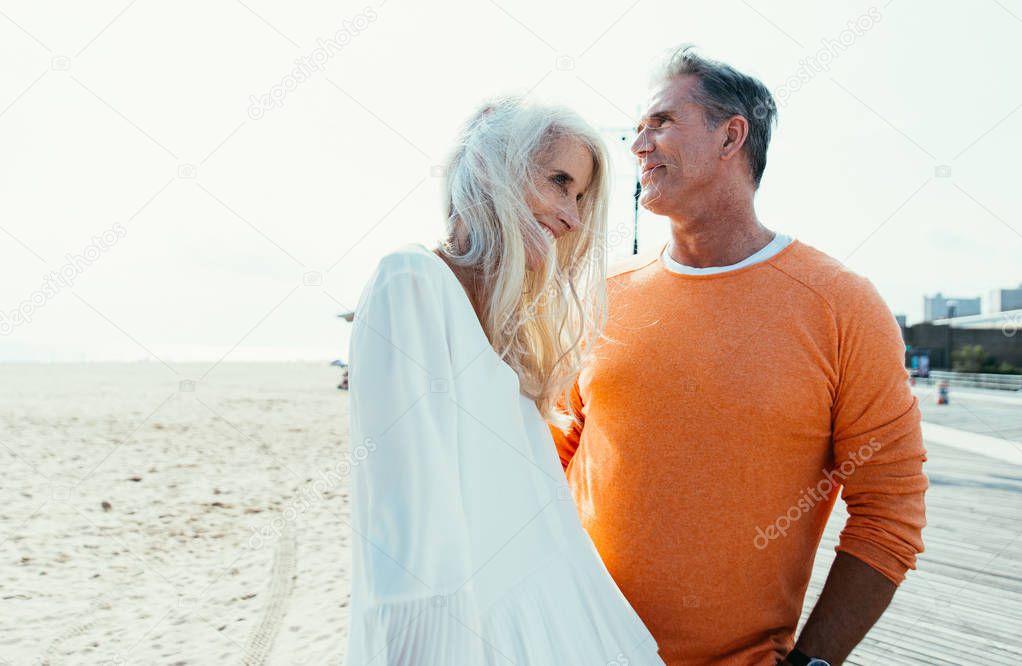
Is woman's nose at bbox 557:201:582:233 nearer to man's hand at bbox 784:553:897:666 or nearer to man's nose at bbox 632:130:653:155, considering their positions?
man's nose at bbox 632:130:653:155

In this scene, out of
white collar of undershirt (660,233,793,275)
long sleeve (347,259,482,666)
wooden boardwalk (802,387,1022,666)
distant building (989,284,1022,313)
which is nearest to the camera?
long sleeve (347,259,482,666)

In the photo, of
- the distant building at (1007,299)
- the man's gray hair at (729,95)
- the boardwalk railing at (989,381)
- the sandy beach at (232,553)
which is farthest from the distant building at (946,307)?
the man's gray hair at (729,95)

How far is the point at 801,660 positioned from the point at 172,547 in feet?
23.4

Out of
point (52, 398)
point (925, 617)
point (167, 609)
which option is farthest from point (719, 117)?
point (52, 398)

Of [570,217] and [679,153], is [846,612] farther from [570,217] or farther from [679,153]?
[679,153]

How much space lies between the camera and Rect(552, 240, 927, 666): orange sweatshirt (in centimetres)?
173

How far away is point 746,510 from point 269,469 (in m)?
10.8

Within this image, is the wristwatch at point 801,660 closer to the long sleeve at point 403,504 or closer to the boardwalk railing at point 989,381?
the long sleeve at point 403,504

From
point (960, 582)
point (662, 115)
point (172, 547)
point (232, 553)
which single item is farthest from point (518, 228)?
point (172, 547)

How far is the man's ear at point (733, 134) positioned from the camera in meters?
2.13

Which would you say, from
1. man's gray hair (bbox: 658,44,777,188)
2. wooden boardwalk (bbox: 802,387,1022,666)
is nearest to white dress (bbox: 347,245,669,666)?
man's gray hair (bbox: 658,44,777,188)

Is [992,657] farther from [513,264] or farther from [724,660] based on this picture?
[513,264]

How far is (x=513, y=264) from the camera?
146cm

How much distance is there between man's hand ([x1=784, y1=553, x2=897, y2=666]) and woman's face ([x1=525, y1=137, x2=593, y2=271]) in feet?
3.49
